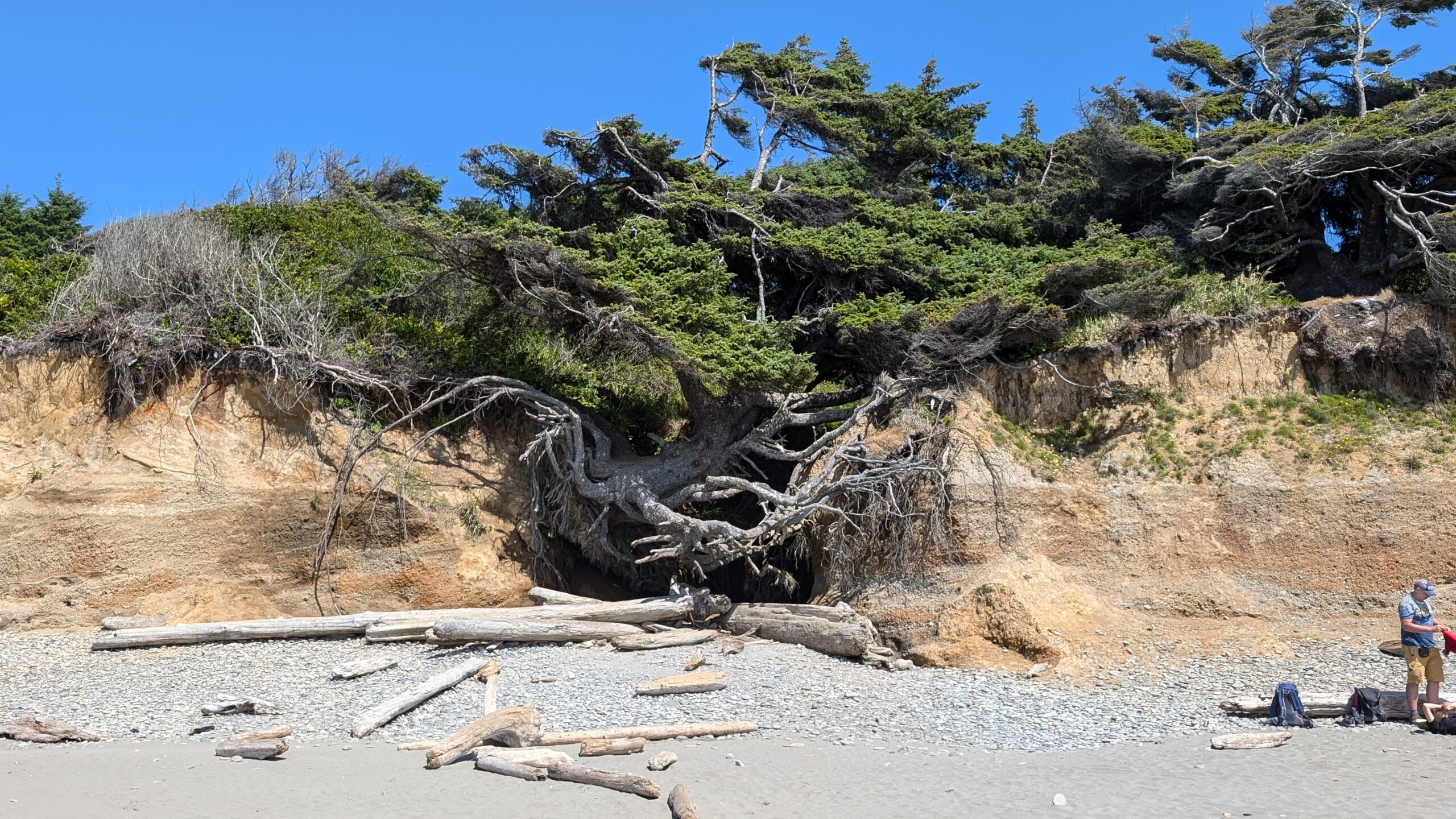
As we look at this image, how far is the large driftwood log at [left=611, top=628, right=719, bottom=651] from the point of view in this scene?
1537 centimetres

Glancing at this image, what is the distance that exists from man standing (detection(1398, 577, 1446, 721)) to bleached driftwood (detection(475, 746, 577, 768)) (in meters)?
8.66

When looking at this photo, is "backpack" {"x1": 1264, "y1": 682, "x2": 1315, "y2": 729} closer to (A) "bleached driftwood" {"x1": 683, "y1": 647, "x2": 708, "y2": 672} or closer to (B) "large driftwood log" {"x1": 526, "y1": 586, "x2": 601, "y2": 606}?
(A) "bleached driftwood" {"x1": 683, "y1": 647, "x2": 708, "y2": 672}

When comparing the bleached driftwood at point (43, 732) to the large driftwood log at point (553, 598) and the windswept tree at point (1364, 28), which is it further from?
the windswept tree at point (1364, 28)

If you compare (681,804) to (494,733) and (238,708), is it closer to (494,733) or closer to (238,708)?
(494,733)

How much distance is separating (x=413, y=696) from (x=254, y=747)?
2.40 m

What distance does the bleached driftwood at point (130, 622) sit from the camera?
15.5 metres

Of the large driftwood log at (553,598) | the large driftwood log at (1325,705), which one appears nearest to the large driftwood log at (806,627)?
the large driftwood log at (553,598)

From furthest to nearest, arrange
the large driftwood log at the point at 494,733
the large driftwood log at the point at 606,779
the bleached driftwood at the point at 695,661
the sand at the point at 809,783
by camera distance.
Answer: the bleached driftwood at the point at 695,661, the large driftwood log at the point at 494,733, the large driftwood log at the point at 606,779, the sand at the point at 809,783

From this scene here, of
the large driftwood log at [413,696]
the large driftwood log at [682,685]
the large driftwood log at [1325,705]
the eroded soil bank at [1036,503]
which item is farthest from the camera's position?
the eroded soil bank at [1036,503]

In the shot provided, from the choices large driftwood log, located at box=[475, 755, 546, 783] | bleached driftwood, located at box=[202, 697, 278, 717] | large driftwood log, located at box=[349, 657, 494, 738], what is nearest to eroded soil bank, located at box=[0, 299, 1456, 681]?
large driftwood log, located at box=[349, 657, 494, 738]

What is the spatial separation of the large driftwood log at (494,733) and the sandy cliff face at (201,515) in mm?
6662

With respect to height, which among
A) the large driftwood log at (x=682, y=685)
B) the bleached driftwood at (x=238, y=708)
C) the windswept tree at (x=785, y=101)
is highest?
the windswept tree at (x=785, y=101)

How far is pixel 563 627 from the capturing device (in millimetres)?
15672

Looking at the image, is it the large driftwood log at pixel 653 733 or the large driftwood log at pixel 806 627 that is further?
the large driftwood log at pixel 806 627
